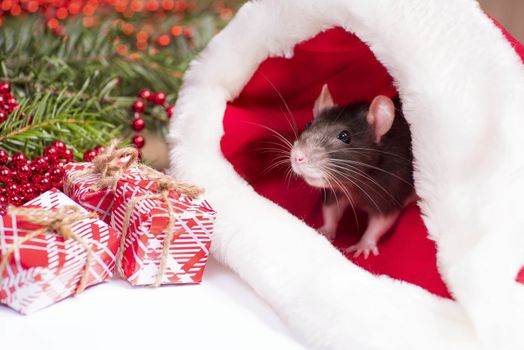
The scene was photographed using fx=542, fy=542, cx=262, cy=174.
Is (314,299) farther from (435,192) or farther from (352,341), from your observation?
(435,192)

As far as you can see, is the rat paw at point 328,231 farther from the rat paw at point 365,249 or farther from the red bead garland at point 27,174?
the red bead garland at point 27,174

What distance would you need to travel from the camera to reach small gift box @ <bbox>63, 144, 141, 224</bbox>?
2.51ft

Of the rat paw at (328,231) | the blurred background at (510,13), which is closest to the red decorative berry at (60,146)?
the rat paw at (328,231)

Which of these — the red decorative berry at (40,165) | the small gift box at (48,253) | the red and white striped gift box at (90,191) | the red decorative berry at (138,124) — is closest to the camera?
the small gift box at (48,253)

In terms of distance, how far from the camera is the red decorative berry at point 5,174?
84 cm

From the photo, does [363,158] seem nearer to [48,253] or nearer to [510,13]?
[48,253]

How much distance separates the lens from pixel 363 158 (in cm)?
86

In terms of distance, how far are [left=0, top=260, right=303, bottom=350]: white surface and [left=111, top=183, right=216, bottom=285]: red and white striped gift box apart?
0.8 inches

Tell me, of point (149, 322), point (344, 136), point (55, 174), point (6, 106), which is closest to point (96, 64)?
point (6, 106)

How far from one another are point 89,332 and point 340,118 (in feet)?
1.64

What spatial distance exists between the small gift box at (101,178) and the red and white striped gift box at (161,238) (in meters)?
0.04

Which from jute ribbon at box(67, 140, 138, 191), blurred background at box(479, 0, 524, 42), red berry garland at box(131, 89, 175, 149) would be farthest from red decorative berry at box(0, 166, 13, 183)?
blurred background at box(479, 0, 524, 42)

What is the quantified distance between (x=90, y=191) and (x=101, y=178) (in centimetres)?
3

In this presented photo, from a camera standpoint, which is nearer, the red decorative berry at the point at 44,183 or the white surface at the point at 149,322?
the white surface at the point at 149,322
